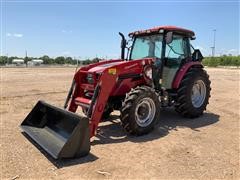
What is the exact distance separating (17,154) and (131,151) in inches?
80.5

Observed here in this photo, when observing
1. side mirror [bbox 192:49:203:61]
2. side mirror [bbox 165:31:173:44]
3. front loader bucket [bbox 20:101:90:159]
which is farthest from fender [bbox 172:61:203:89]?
front loader bucket [bbox 20:101:90:159]

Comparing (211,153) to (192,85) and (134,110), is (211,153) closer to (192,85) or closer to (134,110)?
(134,110)

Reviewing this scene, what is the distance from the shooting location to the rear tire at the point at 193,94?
775cm

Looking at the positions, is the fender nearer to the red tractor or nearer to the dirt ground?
the red tractor

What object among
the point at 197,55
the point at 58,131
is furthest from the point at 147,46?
the point at 58,131

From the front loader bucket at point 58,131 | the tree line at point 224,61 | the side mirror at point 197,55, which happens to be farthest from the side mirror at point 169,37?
the tree line at point 224,61

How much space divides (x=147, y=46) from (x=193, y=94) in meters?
1.94

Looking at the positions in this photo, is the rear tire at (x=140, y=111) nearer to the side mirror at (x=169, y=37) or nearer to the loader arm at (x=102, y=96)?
the loader arm at (x=102, y=96)

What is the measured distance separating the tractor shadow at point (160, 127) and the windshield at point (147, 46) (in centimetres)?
178

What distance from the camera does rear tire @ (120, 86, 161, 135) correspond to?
20.1ft

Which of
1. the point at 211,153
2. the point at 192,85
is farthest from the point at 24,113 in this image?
the point at 211,153

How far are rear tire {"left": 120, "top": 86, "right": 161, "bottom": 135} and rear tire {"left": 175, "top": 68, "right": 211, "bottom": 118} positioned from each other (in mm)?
1331

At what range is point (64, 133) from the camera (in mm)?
5648

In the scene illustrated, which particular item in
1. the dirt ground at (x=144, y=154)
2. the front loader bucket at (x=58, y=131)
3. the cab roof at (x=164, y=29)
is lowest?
the dirt ground at (x=144, y=154)
